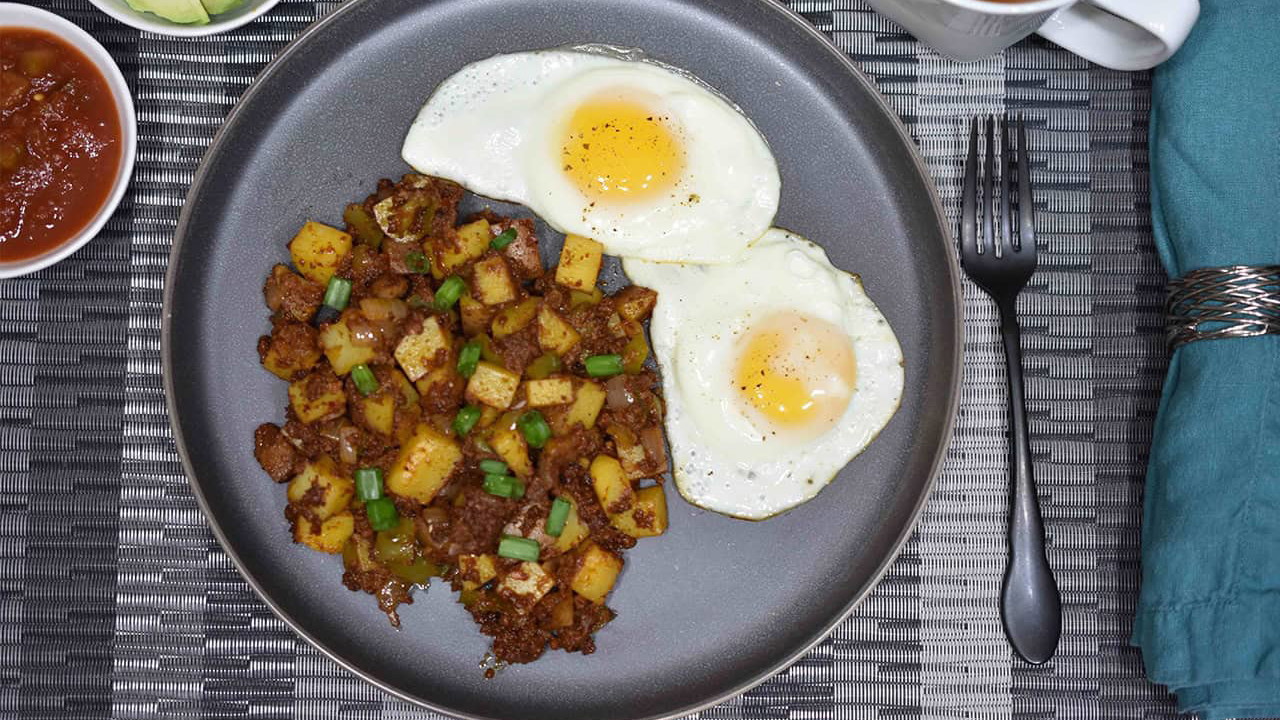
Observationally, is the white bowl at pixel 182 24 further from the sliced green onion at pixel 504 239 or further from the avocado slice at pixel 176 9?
the sliced green onion at pixel 504 239

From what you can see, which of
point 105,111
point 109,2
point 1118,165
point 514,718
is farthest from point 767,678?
point 109,2

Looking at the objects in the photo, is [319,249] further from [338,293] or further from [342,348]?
[342,348]

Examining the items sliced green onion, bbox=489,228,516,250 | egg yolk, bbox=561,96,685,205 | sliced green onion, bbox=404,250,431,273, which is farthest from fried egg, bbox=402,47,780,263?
sliced green onion, bbox=404,250,431,273

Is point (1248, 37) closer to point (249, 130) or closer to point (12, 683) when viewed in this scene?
point (249, 130)

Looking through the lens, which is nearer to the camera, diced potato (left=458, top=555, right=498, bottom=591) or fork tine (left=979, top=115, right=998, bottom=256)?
diced potato (left=458, top=555, right=498, bottom=591)

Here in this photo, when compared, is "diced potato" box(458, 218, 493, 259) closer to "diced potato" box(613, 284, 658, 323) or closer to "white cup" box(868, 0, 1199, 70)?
"diced potato" box(613, 284, 658, 323)

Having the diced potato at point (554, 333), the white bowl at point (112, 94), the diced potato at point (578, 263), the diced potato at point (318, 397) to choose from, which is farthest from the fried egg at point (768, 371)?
the white bowl at point (112, 94)
